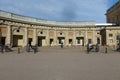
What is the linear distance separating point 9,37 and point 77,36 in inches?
814

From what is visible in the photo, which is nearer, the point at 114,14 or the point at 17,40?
the point at 17,40

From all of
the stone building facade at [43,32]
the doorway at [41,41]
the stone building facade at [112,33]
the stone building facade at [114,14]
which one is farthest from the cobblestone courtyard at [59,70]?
the stone building facade at [114,14]

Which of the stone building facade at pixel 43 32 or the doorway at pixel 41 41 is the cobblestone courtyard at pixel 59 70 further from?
the doorway at pixel 41 41

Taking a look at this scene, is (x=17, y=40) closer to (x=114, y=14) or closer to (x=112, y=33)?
(x=112, y=33)

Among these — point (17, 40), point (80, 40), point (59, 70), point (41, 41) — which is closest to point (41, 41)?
point (41, 41)

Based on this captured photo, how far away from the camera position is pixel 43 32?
4981 centimetres

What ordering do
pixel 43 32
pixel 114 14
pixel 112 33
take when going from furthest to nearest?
1. pixel 114 14
2. pixel 112 33
3. pixel 43 32

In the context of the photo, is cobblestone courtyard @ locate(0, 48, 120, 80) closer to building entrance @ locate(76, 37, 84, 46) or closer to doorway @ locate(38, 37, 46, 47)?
doorway @ locate(38, 37, 46, 47)

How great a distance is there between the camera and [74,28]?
53.4 meters

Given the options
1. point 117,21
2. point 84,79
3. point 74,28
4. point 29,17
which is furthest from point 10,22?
point 84,79

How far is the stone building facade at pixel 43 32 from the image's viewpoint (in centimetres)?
4034

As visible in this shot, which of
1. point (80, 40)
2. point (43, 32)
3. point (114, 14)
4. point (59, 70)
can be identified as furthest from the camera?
point (114, 14)

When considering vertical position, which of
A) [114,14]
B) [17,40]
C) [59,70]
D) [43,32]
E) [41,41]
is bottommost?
[59,70]

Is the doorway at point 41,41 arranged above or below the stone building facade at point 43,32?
below
